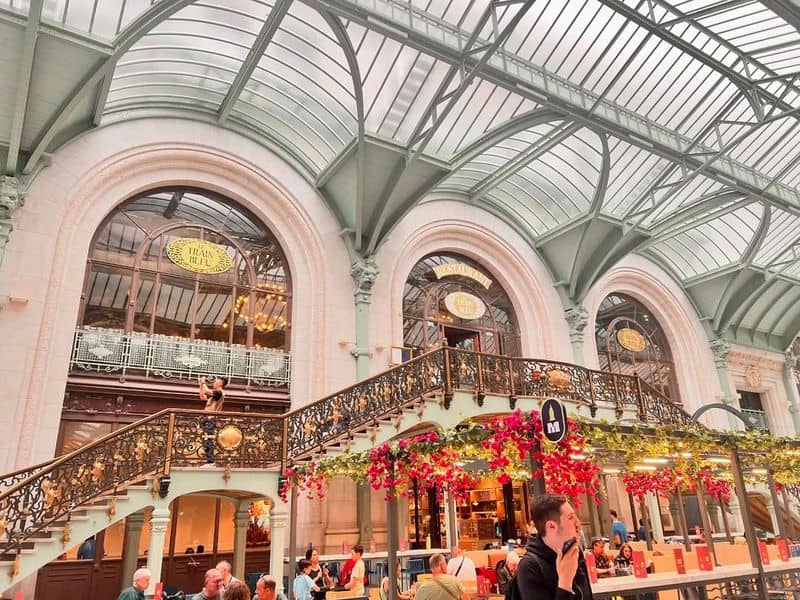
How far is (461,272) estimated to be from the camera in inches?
645

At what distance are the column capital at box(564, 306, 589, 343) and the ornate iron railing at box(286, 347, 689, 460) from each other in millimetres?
3828

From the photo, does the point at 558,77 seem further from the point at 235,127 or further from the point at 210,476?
the point at 210,476

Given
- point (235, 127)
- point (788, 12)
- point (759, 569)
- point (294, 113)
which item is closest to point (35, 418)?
point (235, 127)

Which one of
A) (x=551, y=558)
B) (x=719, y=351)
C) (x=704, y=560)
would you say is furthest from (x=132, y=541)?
(x=719, y=351)

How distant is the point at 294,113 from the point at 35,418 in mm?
8571

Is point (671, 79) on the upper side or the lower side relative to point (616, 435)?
upper

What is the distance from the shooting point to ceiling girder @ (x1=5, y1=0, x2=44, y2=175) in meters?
8.66

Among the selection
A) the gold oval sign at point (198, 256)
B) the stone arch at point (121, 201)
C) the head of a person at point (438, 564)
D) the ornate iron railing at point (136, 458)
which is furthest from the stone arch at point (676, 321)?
the head of a person at point (438, 564)

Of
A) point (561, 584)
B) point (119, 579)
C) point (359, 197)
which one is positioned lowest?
point (119, 579)

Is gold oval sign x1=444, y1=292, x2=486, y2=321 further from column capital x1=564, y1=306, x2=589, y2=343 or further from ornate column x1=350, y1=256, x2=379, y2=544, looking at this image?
column capital x1=564, y1=306, x2=589, y2=343

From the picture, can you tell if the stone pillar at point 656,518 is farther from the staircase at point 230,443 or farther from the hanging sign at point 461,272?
the hanging sign at point 461,272

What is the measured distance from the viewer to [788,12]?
1004cm

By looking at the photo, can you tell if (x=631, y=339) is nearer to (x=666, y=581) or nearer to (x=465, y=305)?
(x=465, y=305)

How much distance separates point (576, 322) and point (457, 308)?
4236mm
